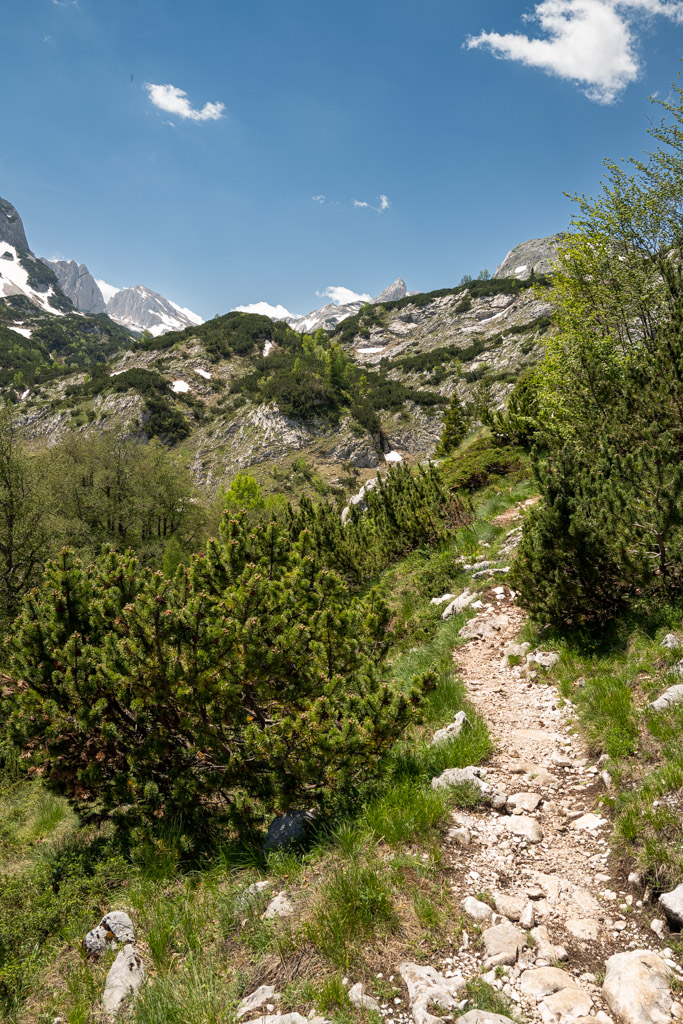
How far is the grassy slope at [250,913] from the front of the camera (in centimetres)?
337

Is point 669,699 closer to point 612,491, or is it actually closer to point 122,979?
point 612,491

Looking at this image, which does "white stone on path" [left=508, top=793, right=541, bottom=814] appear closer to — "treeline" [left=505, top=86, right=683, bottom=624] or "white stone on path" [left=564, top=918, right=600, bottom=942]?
"white stone on path" [left=564, top=918, right=600, bottom=942]

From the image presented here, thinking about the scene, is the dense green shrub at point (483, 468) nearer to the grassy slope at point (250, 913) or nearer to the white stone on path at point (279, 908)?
the grassy slope at point (250, 913)

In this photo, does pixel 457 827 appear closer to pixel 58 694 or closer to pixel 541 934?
pixel 541 934

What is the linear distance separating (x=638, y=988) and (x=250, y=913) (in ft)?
9.75

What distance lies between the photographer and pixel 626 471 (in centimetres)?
699

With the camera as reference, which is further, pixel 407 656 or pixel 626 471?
pixel 407 656

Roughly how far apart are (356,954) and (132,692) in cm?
372

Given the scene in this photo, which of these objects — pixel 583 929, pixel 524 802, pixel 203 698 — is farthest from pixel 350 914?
pixel 203 698

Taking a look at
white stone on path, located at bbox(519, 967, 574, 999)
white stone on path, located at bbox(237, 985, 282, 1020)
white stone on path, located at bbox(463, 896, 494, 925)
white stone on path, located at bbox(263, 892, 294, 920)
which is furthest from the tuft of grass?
white stone on path, located at bbox(519, 967, 574, 999)

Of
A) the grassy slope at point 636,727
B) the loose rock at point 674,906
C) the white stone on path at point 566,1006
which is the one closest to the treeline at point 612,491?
the grassy slope at point 636,727

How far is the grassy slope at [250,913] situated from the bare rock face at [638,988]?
0.73 metres

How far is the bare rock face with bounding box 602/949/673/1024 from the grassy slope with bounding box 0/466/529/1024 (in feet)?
2.41

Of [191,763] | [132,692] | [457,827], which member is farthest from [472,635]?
[132,692]
